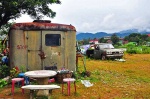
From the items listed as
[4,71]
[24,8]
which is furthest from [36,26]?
[24,8]

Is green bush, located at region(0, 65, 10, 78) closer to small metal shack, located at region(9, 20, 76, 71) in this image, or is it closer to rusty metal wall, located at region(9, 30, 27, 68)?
small metal shack, located at region(9, 20, 76, 71)

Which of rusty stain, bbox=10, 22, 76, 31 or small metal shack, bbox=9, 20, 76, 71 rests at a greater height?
rusty stain, bbox=10, 22, 76, 31

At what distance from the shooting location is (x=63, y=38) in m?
11.3

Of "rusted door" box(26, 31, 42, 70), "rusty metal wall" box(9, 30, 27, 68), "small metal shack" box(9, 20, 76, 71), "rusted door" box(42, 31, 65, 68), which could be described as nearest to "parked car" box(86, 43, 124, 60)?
"rusted door" box(42, 31, 65, 68)

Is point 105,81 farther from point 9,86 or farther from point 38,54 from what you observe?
point 9,86

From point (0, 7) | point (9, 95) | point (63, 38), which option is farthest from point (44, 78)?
point (0, 7)

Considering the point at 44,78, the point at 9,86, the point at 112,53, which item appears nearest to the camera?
the point at 44,78


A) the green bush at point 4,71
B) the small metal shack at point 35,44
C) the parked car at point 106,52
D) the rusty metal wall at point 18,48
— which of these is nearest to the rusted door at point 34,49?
the small metal shack at point 35,44

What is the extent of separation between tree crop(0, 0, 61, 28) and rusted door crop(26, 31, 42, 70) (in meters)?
3.17

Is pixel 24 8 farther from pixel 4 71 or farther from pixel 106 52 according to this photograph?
pixel 106 52

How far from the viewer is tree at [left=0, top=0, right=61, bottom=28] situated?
45.4 ft

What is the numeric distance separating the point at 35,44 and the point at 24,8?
4859 millimetres

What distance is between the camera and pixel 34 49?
429 inches

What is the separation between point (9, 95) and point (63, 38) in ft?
11.8
